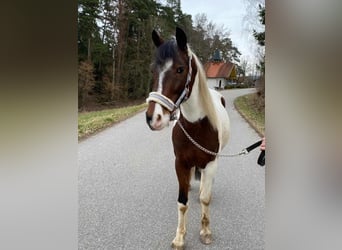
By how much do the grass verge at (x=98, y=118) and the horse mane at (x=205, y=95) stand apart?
0.21 metres

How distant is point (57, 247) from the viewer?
548 mm

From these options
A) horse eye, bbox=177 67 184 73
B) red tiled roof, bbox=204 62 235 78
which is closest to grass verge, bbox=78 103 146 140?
horse eye, bbox=177 67 184 73

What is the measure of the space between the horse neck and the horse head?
0.21 ft

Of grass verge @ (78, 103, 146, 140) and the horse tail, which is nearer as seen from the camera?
grass verge @ (78, 103, 146, 140)

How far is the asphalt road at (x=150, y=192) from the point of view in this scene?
82 cm

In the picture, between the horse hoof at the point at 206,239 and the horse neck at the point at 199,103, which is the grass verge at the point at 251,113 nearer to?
the horse neck at the point at 199,103

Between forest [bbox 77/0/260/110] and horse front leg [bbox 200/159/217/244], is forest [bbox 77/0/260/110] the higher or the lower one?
the higher one

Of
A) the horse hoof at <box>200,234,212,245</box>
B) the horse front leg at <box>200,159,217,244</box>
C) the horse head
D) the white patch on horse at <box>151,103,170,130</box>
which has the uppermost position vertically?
the horse head

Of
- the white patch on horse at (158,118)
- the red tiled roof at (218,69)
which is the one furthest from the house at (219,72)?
the white patch on horse at (158,118)

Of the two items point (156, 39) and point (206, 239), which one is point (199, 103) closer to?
point (156, 39)

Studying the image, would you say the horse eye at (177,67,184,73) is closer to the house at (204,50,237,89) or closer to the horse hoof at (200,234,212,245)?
the house at (204,50,237,89)

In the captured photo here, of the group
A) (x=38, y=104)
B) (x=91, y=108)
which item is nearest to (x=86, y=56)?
(x=91, y=108)

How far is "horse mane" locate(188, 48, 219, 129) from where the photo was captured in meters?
0.80

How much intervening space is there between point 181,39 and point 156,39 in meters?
0.06
